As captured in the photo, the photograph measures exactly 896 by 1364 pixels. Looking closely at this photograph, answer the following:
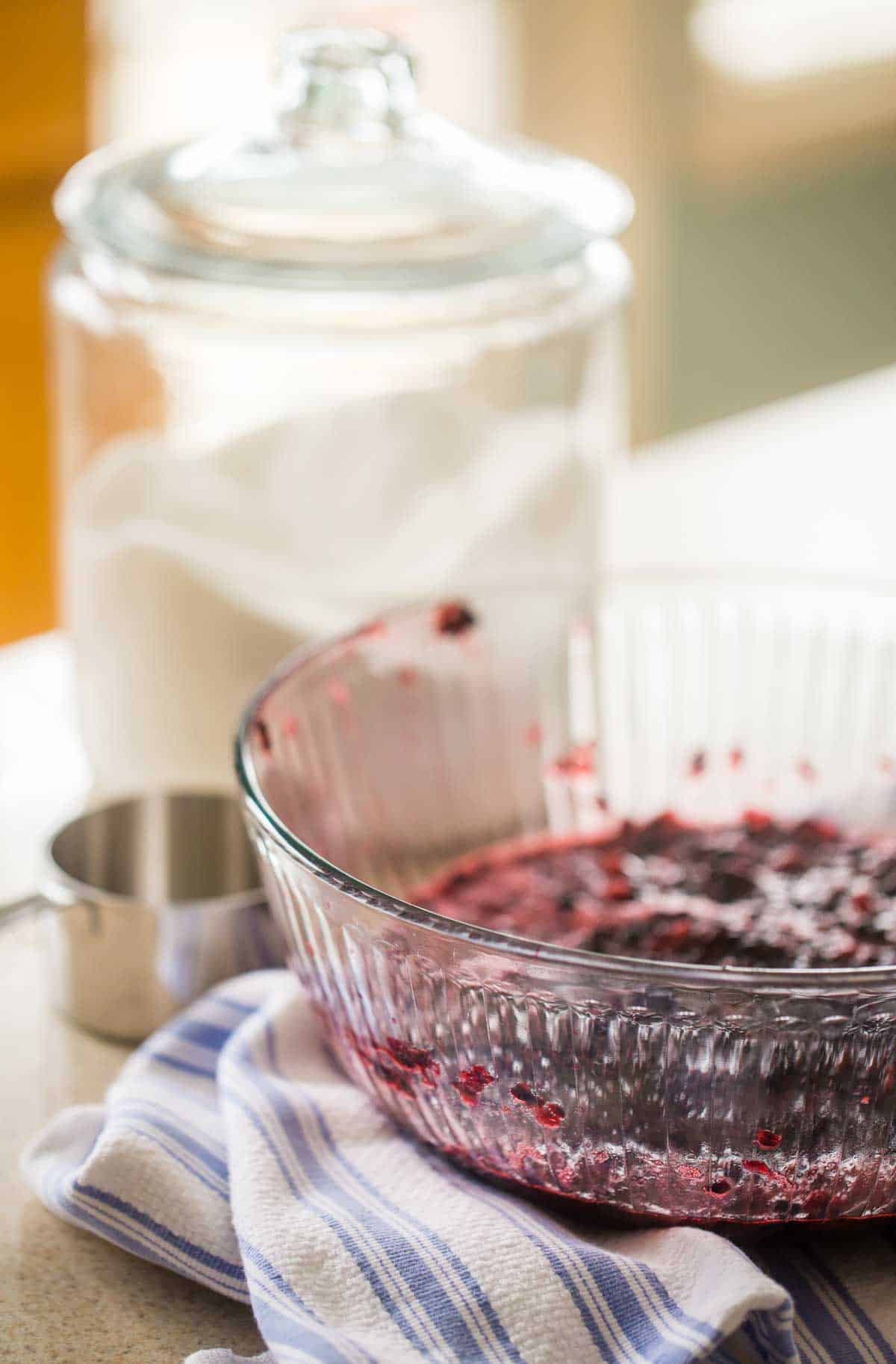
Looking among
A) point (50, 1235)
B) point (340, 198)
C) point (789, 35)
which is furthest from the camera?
point (789, 35)

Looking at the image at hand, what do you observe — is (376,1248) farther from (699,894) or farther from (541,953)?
(699,894)

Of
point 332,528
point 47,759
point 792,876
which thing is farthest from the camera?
point 47,759

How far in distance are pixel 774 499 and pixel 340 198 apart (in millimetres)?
→ 671

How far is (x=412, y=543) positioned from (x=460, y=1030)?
0.40m

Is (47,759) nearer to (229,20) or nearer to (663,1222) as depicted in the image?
(663,1222)

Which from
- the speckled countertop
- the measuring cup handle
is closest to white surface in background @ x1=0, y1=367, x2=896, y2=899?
the speckled countertop

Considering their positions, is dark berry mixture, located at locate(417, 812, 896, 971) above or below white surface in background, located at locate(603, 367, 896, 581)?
above

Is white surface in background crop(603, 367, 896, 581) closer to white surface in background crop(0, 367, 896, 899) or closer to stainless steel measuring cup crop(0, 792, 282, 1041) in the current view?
white surface in background crop(0, 367, 896, 899)

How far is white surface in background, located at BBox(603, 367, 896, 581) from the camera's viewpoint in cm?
135

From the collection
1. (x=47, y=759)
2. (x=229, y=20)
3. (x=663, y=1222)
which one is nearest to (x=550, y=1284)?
(x=663, y=1222)

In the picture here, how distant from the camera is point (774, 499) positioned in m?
1.40

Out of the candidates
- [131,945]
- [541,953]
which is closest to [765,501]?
[131,945]

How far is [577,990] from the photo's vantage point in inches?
19.1

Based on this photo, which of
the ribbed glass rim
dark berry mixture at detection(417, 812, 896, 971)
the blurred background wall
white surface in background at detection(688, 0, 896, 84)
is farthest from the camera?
white surface in background at detection(688, 0, 896, 84)
